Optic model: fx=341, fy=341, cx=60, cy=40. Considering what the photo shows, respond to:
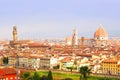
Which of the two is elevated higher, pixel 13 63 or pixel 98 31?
pixel 98 31

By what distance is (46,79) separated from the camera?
115ft

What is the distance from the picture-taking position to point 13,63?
224ft

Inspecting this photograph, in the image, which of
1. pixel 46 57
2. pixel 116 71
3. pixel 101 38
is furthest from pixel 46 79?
pixel 101 38

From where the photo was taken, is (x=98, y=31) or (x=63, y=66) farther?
(x=98, y=31)

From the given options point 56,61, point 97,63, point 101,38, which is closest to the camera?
point 97,63

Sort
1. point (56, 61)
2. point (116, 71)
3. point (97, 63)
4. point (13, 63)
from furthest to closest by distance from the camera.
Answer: point (13, 63) → point (56, 61) → point (97, 63) → point (116, 71)

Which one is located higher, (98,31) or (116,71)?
(98,31)

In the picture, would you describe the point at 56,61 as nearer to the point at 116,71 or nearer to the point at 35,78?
the point at 116,71

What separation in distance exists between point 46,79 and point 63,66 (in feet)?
80.6

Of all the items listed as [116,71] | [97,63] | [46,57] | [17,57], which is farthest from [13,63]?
[116,71]

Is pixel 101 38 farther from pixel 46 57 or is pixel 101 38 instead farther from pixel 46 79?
pixel 46 79

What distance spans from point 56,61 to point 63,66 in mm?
3492

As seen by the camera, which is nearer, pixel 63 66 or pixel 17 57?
pixel 63 66

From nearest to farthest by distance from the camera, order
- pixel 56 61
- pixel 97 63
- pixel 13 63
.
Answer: pixel 97 63 → pixel 56 61 → pixel 13 63
